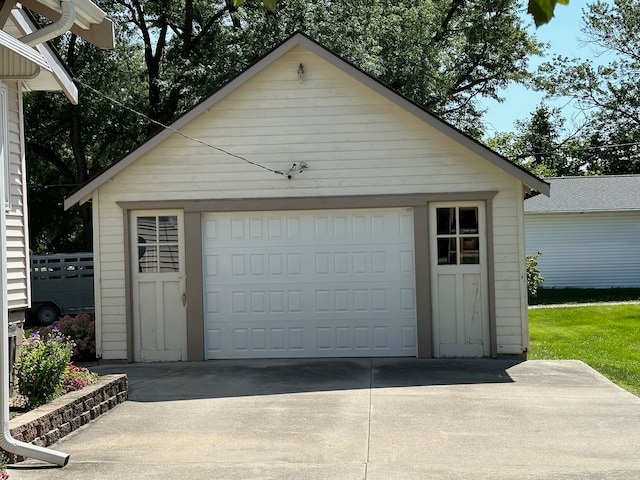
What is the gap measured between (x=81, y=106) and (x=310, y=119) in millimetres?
14632

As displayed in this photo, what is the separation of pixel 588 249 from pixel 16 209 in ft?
78.8

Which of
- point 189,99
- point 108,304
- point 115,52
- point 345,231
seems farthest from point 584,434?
point 115,52

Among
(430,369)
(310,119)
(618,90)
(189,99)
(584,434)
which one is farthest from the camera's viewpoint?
(618,90)

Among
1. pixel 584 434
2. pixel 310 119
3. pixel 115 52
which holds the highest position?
pixel 115 52

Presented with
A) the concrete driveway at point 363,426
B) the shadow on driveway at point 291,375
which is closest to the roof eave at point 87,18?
the concrete driveway at point 363,426

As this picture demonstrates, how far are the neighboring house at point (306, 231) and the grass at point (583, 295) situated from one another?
12955 millimetres

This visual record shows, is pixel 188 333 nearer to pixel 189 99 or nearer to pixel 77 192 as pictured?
pixel 77 192

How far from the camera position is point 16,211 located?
940cm

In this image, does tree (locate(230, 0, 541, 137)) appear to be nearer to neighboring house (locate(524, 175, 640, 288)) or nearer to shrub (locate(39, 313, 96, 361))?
neighboring house (locate(524, 175, 640, 288))

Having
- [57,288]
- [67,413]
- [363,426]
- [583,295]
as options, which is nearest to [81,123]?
[57,288]

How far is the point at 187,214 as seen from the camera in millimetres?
13375

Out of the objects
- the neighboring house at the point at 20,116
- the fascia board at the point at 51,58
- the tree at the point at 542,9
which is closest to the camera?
the tree at the point at 542,9

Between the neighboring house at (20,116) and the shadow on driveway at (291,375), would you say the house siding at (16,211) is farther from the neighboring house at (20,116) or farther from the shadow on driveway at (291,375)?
the shadow on driveway at (291,375)

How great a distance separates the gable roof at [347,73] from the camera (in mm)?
12695
